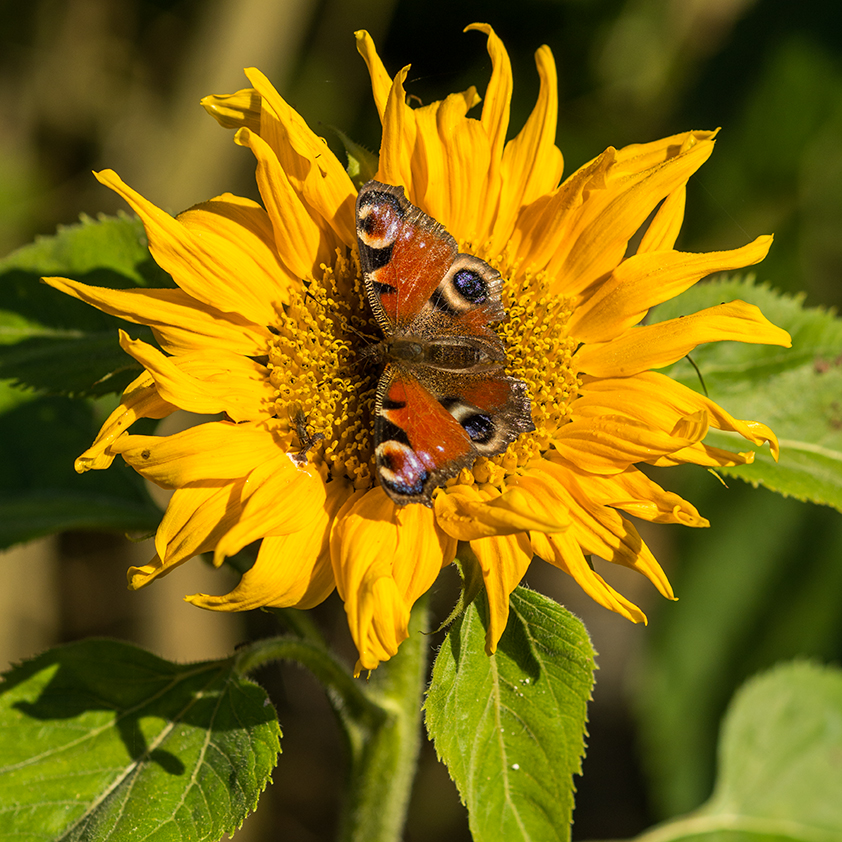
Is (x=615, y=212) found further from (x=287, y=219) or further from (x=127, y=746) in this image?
(x=127, y=746)

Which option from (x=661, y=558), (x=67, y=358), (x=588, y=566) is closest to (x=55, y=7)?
(x=67, y=358)

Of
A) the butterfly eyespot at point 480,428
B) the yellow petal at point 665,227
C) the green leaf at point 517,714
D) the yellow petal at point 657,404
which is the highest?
the yellow petal at point 665,227

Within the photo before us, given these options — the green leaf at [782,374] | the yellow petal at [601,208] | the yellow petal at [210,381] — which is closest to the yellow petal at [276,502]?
the yellow petal at [210,381]

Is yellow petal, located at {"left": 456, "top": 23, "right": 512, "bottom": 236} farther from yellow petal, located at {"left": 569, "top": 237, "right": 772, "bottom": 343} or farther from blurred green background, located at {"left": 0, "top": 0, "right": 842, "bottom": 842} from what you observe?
blurred green background, located at {"left": 0, "top": 0, "right": 842, "bottom": 842}

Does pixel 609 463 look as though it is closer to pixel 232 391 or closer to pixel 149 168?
pixel 232 391

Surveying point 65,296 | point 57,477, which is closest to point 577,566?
point 65,296

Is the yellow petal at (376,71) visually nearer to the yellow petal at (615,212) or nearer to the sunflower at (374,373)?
the sunflower at (374,373)

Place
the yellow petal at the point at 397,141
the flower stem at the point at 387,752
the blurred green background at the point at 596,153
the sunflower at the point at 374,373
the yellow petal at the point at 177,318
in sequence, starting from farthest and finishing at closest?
the blurred green background at the point at 596,153
the flower stem at the point at 387,752
the yellow petal at the point at 397,141
the yellow petal at the point at 177,318
the sunflower at the point at 374,373
